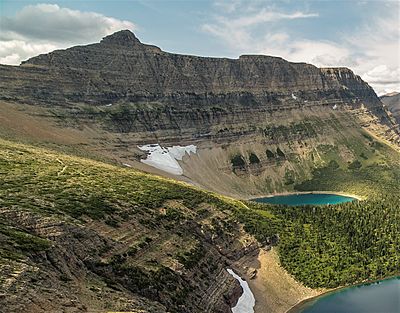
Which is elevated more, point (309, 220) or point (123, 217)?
point (123, 217)

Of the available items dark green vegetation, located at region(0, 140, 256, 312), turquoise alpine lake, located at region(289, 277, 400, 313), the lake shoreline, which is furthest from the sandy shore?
dark green vegetation, located at region(0, 140, 256, 312)

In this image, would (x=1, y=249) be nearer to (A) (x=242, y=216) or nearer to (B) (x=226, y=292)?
(B) (x=226, y=292)

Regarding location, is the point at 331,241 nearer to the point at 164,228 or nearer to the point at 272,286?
the point at 272,286

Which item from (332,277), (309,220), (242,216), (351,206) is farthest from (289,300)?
(351,206)

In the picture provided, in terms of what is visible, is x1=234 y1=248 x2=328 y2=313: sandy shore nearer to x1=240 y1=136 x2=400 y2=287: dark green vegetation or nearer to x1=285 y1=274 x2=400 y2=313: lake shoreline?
x1=285 y1=274 x2=400 y2=313: lake shoreline

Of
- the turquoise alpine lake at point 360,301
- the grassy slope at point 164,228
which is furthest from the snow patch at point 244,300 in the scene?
the turquoise alpine lake at point 360,301

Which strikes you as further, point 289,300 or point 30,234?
point 289,300

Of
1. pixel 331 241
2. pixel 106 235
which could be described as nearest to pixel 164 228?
pixel 106 235
